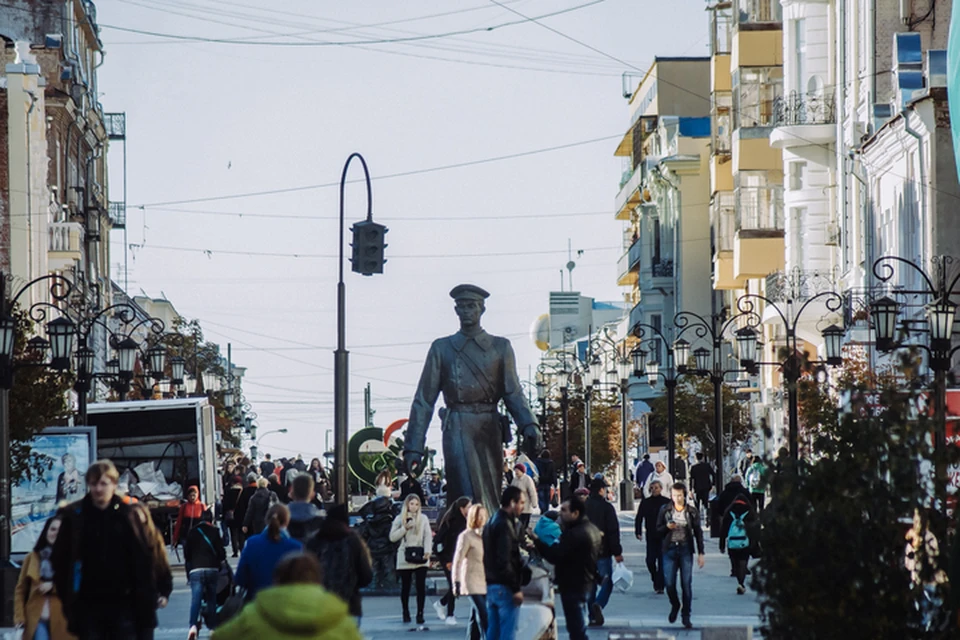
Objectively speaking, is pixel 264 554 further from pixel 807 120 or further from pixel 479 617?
pixel 807 120

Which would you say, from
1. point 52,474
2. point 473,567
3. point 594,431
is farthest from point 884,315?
point 594,431

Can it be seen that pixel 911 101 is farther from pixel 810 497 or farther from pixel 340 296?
pixel 810 497

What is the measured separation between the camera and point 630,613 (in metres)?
23.3

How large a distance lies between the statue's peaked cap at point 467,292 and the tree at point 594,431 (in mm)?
56770

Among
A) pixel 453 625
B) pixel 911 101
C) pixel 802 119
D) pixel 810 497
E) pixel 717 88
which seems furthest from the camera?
pixel 717 88

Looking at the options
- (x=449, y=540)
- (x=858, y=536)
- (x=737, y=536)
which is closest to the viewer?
(x=858, y=536)

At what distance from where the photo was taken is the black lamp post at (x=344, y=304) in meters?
25.0

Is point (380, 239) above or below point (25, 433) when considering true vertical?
above

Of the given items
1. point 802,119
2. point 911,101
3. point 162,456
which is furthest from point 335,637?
point 802,119

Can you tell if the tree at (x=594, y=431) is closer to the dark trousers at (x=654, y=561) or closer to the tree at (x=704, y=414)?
the tree at (x=704, y=414)

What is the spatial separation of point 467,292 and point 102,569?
8.57 metres

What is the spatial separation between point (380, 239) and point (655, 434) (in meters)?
42.3

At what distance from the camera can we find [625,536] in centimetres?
4222

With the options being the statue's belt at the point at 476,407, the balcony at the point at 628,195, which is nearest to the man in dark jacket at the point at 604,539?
the statue's belt at the point at 476,407
